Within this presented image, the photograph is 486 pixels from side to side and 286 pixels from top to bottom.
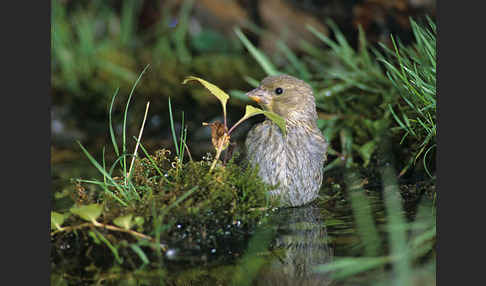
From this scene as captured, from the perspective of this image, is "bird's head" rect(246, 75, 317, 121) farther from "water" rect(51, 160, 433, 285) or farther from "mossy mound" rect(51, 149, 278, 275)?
"water" rect(51, 160, 433, 285)

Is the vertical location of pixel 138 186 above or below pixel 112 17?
below

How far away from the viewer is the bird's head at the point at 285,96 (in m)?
4.43

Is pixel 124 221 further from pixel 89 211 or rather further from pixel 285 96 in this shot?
pixel 285 96

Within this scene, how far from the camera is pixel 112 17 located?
8.76 metres

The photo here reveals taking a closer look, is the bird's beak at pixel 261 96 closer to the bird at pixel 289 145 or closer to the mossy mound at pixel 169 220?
the bird at pixel 289 145

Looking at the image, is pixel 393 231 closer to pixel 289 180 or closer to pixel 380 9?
pixel 289 180

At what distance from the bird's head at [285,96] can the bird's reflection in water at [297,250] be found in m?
0.76

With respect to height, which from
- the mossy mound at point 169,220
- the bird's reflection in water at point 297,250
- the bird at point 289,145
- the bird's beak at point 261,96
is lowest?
the bird's reflection in water at point 297,250

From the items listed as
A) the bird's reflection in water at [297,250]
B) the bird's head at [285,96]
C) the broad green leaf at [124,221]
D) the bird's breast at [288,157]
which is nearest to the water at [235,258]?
the bird's reflection in water at [297,250]

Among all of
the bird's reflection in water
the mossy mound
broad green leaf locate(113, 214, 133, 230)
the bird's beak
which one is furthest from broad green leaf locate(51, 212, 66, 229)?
the bird's beak

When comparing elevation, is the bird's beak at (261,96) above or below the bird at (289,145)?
above

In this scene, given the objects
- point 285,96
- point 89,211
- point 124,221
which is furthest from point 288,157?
point 89,211

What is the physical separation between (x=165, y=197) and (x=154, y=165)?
1.34 feet

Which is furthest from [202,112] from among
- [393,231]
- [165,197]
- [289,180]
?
[393,231]
